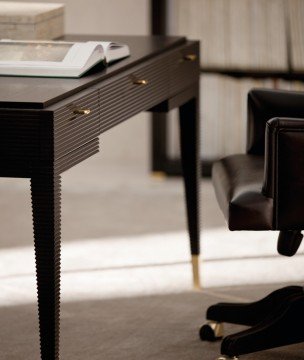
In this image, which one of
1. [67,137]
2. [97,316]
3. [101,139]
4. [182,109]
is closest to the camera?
[67,137]

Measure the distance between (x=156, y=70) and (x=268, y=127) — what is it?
61 centimetres

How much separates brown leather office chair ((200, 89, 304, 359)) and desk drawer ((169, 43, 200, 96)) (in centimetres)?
26

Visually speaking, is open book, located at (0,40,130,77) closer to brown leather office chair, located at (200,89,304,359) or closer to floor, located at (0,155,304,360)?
brown leather office chair, located at (200,89,304,359)

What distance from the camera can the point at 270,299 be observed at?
267 cm

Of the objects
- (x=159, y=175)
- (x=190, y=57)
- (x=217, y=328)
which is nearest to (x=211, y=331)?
(x=217, y=328)

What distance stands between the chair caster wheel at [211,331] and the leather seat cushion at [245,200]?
37cm

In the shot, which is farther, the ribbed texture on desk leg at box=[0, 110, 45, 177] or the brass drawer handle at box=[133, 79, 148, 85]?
the brass drawer handle at box=[133, 79, 148, 85]

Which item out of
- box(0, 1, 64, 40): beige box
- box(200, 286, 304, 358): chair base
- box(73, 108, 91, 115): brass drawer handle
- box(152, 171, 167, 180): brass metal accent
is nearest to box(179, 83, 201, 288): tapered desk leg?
box(0, 1, 64, 40): beige box

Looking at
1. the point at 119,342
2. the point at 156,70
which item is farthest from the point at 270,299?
the point at 156,70

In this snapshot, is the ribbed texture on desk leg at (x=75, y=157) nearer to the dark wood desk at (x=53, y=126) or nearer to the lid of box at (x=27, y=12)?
the dark wood desk at (x=53, y=126)

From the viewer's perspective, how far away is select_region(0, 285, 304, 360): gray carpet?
8.62ft

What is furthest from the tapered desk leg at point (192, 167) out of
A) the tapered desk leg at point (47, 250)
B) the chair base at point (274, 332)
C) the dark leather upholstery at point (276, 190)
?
the tapered desk leg at point (47, 250)

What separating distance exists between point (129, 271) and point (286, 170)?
3.79 feet

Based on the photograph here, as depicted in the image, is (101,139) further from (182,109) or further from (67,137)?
(67,137)
